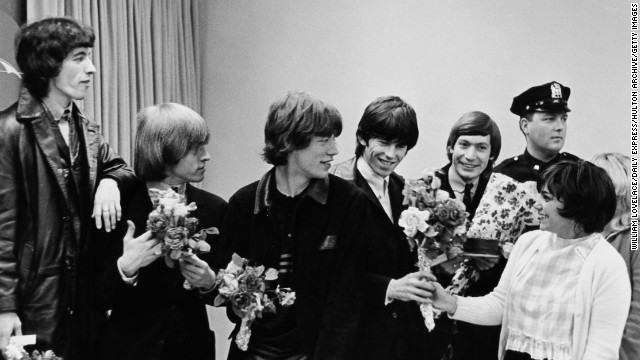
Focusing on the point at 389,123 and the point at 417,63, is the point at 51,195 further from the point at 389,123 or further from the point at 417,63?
the point at 417,63

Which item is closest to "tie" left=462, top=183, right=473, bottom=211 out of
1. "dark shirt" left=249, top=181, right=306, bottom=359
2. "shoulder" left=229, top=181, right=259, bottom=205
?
"dark shirt" left=249, top=181, right=306, bottom=359

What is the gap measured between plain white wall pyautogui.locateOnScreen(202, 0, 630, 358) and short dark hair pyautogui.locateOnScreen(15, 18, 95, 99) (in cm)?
239

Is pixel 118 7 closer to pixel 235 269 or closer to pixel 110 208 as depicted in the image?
pixel 110 208

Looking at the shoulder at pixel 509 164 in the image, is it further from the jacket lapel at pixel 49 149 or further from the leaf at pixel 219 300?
the jacket lapel at pixel 49 149

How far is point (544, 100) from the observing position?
3.81 meters

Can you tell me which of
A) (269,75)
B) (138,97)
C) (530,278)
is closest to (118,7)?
(138,97)

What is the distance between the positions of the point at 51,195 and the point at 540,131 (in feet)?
7.61

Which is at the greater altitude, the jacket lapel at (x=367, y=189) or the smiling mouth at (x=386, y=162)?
the smiling mouth at (x=386, y=162)

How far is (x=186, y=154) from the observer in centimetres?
312

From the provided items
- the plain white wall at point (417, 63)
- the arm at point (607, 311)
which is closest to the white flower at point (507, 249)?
the arm at point (607, 311)

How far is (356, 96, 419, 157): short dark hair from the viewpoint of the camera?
133 inches

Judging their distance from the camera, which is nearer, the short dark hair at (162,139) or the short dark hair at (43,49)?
the short dark hair at (43,49)

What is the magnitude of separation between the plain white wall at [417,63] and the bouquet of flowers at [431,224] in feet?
6.22

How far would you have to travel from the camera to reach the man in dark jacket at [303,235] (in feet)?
9.62
